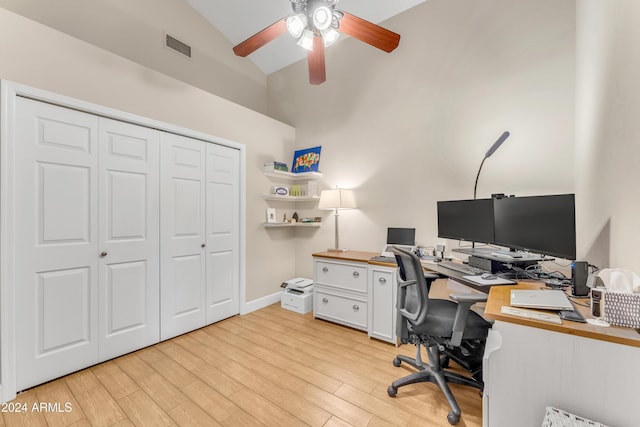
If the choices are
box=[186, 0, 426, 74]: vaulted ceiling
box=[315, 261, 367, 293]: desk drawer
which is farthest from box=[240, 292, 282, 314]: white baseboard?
box=[186, 0, 426, 74]: vaulted ceiling

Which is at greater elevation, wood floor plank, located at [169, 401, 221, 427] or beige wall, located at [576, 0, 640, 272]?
beige wall, located at [576, 0, 640, 272]

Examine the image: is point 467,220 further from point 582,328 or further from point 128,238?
point 128,238

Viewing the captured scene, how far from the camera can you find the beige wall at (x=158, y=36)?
7.41 ft

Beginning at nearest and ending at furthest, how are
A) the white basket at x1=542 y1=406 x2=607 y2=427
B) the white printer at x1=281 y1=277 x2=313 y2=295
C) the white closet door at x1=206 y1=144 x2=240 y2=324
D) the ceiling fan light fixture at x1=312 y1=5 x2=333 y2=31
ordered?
the white basket at x1=542 y1=406 x2=607 y2=427, the ceiling fan light fixture at x1=312 y1=5 x2=333 y2=31, the white closet door at x1=206 y1=144 x2=240 y2=324, the white printer at x1=281 y1=277 x2=313 y2=295

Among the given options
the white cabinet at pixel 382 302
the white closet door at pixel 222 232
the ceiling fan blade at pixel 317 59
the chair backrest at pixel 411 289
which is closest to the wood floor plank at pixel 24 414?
the white closet door at pixel 222 232

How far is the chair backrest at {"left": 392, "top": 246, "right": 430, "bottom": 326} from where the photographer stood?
158 centimetres

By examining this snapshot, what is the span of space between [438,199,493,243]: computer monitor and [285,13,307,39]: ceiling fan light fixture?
1.88 metres

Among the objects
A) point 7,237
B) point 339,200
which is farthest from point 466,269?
point 7,237

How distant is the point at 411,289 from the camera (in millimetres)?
1768

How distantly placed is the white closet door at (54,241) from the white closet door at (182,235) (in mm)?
536

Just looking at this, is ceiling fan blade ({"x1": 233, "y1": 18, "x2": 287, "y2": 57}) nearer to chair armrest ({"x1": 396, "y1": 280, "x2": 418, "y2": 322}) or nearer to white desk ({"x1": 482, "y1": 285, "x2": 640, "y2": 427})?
chair armrest ({"x1": 396, "y1": 280, "x2": 418, "y2": 322})

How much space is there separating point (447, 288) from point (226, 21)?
4.10 metres

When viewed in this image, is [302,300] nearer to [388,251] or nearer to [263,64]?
[388,251]

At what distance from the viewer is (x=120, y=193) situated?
220 centimetres
